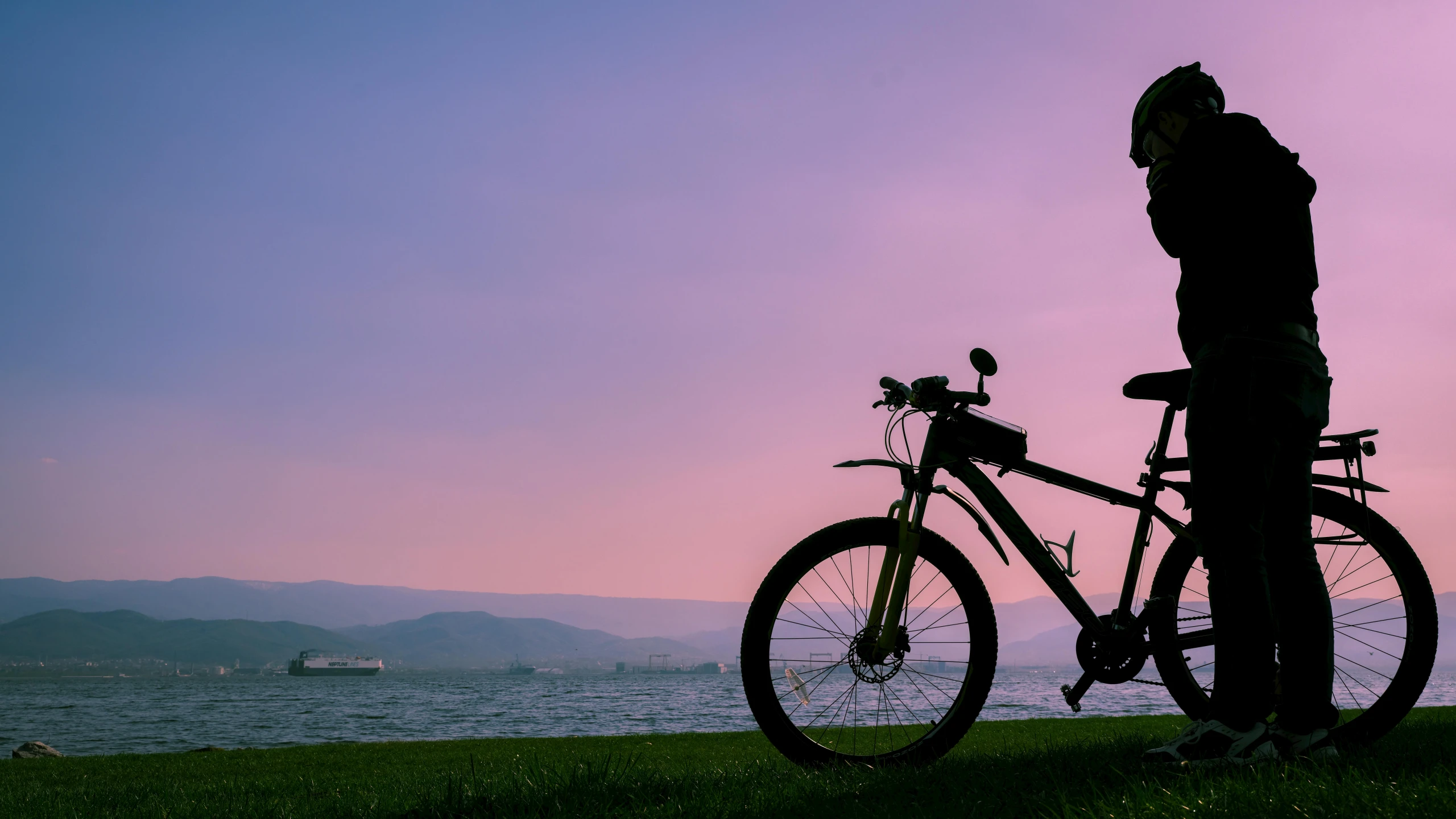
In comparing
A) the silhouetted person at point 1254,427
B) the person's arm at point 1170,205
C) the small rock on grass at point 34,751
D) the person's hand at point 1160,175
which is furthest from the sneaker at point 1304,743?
the small rock on grass at point 34,751

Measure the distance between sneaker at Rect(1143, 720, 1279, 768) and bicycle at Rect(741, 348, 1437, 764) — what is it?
0.50m

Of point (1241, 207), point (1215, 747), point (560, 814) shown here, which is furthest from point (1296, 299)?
point (560, 814)

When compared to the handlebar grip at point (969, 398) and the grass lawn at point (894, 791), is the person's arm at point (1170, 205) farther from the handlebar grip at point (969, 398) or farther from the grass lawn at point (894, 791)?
the grass lawn at point (894, 791)

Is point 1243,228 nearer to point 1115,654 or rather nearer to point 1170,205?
point 1170,205

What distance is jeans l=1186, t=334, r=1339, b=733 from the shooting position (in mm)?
3125

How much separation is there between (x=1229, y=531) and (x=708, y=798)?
220 cm

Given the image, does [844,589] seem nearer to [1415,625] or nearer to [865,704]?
[865,704]

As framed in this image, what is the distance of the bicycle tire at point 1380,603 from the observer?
3908 mm

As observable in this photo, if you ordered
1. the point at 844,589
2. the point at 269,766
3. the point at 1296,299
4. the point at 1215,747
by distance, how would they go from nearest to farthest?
the point at 1215,747 → the point at 1296,299 → the point at 844,589 → the point at 269,766

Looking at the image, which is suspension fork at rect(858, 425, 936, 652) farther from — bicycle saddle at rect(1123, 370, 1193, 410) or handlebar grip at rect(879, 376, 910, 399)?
bicycle saddle at rect(1123, 370, 1193, 410)

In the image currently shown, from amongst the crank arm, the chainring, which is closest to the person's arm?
the chainring

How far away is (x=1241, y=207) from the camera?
327 centimetres

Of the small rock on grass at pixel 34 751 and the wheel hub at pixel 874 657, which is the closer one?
the wheel hub at pixel 874 657

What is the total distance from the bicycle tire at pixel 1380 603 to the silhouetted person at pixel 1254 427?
562 mm
